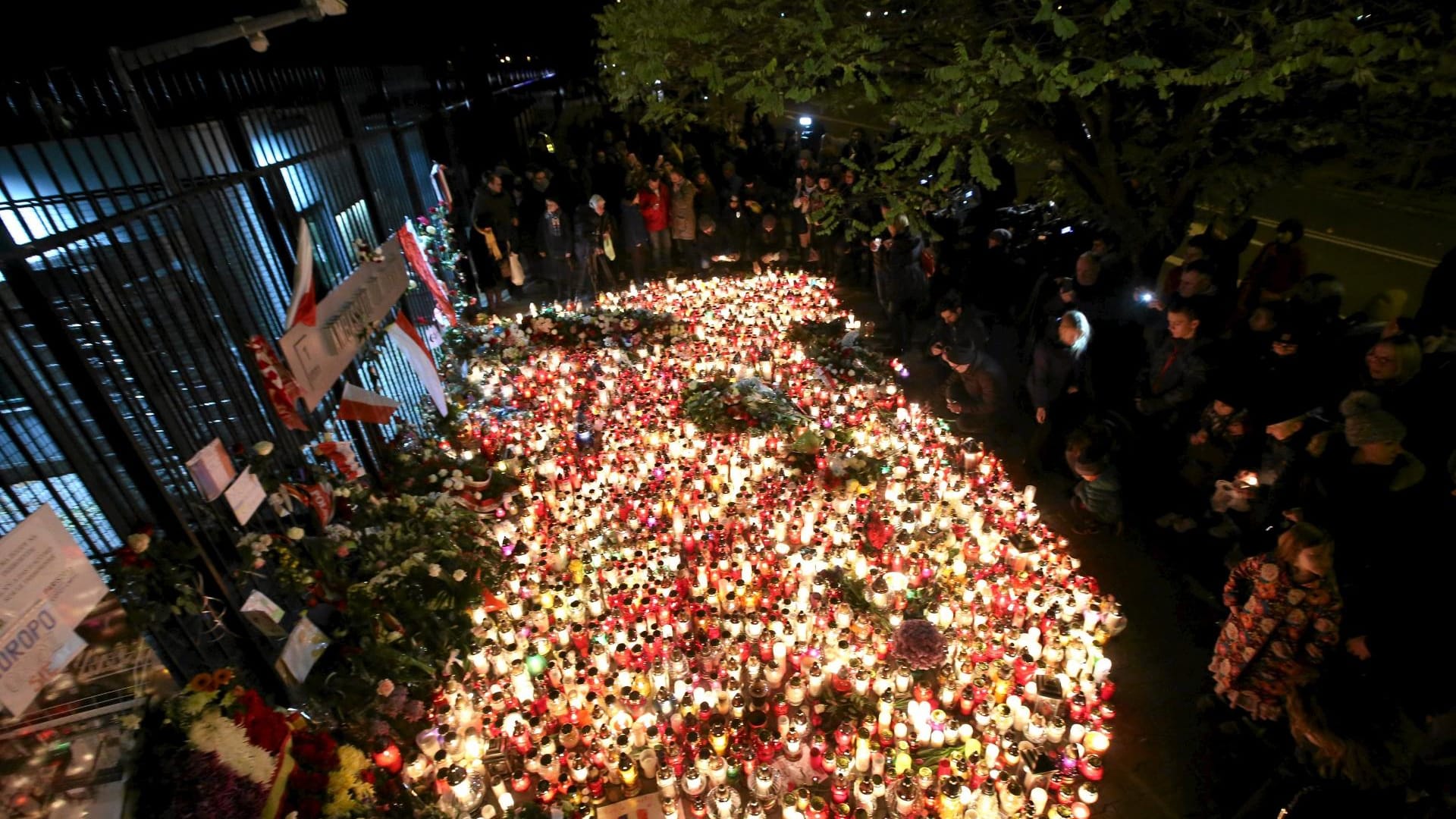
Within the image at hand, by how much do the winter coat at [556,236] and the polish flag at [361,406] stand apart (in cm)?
645

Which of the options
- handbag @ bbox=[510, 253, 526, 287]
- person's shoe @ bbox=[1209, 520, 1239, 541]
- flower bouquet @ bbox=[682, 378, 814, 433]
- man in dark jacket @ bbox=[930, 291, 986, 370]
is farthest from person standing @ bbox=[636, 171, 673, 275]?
person's shoe @ bbox=[1209, 520, 1239, 541]

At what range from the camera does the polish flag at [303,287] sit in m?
4.99

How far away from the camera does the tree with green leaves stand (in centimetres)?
447

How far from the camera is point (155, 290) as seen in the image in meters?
4.74

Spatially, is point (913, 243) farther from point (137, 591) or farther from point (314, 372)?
point (137, 591)

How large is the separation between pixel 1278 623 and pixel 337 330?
23.7ft

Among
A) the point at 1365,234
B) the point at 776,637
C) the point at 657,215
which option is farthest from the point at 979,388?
the point at 1365,234

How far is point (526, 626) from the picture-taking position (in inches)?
205

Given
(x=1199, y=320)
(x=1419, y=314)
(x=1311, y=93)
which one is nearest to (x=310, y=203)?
(x=1199, y=320)

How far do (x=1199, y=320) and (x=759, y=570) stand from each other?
4.71m

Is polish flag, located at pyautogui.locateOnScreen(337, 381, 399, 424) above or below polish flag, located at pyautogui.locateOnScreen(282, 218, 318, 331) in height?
below

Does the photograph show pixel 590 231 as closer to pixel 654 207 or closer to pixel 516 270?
pixel 654 207

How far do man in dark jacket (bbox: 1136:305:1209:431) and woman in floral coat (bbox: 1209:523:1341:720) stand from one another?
222 centimetres

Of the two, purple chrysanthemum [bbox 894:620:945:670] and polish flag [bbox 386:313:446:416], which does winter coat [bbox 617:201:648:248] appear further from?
purple chrysanthemum [bbox 894:620:945:670]
